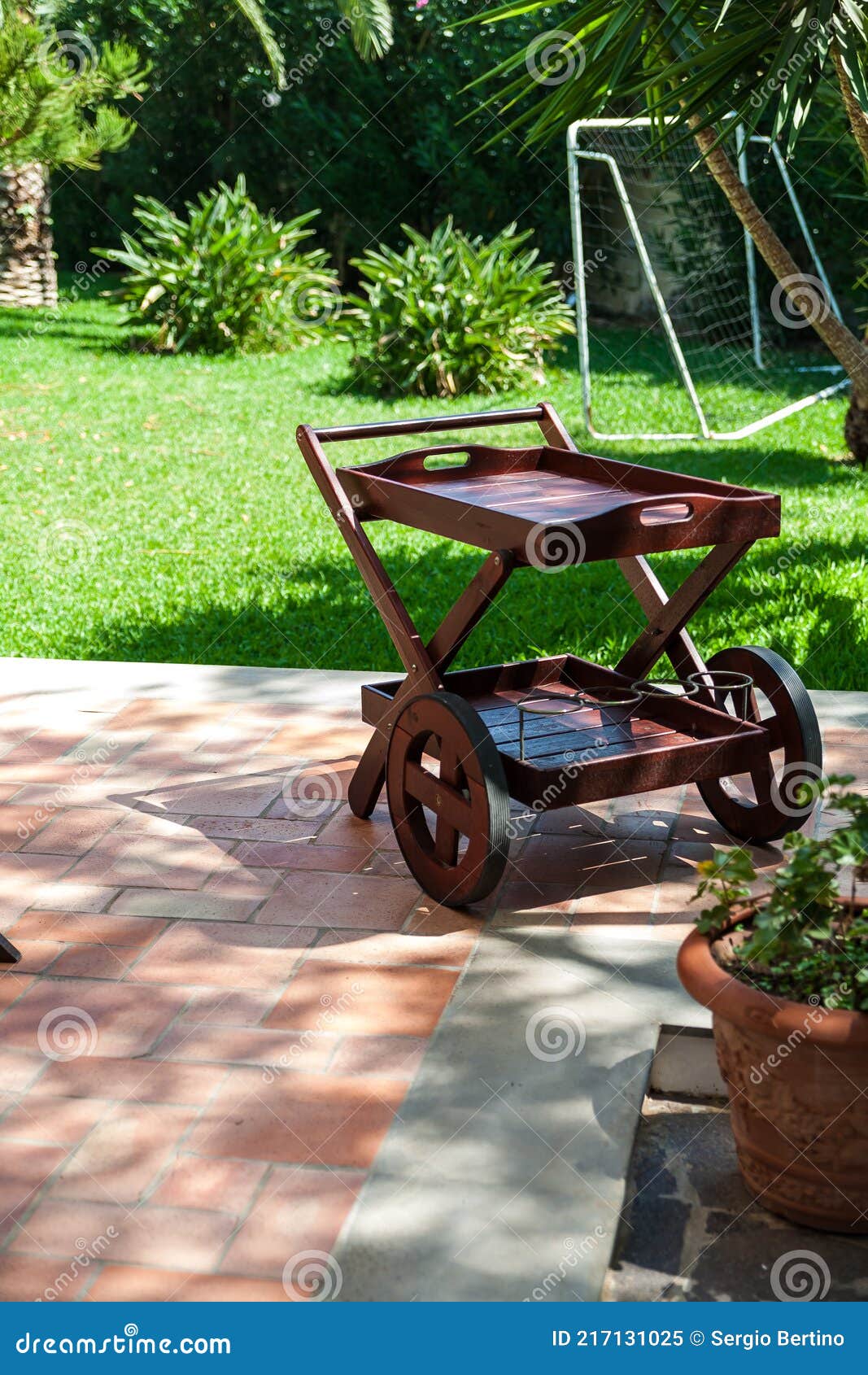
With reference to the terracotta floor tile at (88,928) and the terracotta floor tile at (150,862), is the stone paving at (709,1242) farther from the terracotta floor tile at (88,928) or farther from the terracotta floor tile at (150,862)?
the terracotta floor tile at (150,862)

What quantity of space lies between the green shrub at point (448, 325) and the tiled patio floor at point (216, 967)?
733 centimetres

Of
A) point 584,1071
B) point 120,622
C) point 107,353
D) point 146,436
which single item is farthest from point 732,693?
point 107,353

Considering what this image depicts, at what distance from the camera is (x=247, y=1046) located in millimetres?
3129

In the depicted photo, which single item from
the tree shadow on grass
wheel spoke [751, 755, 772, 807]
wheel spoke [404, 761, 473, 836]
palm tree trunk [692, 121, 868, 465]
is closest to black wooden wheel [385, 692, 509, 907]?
wheel spoke [404, 761, 473, 836]

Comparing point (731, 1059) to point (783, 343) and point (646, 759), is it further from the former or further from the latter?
point (783, 343)

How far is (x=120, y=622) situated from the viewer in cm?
654

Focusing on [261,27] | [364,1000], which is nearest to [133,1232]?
[364,1000]

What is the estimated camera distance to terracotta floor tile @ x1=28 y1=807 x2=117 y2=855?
13.7ft

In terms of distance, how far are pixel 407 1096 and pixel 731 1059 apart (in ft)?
2.29

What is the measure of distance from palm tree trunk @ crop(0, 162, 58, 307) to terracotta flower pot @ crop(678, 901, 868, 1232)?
14.1m

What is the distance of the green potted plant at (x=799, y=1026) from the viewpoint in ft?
8.05

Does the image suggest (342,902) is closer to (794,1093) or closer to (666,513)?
(666,513)
